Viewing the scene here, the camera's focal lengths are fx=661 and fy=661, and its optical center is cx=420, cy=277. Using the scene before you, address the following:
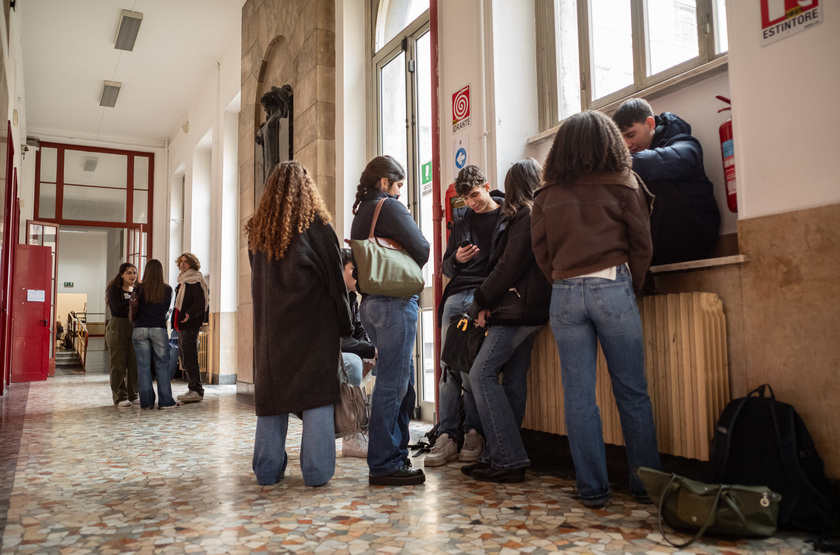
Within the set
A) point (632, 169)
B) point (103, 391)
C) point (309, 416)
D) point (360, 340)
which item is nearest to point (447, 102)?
point (360, 340)

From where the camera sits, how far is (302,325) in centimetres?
273

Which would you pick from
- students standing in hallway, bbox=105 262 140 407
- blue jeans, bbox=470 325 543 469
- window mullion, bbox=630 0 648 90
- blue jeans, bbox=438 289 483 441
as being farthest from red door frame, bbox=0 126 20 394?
window mullion, bbox=630 0 648 90

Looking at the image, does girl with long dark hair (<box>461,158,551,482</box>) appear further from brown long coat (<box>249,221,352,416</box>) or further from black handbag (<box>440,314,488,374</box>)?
brown long coat (<box>249,221,352,416</box>)

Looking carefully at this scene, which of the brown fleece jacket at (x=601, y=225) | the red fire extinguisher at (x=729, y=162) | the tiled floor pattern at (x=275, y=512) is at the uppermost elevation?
the red fire extinguisher at (x=729, y=162)

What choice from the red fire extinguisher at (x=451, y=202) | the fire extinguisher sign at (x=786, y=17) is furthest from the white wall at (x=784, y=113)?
the red fire extinguisher at (x=451, y=202)

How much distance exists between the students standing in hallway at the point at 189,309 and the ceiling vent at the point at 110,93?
5.45m

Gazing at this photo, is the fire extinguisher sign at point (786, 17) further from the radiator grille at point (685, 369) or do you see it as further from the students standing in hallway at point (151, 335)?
the students standing in hallway at point (151, 335)

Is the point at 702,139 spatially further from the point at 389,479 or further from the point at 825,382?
the point at 389,479

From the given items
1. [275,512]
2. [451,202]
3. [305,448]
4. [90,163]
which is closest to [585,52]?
[451,202]

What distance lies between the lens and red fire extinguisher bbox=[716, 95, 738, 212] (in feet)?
8.38

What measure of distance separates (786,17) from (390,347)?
6.08ft

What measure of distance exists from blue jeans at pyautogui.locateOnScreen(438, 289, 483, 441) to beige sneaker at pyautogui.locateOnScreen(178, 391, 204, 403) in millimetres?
3773

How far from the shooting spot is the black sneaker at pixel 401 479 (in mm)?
2688

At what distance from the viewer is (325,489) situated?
268cm
